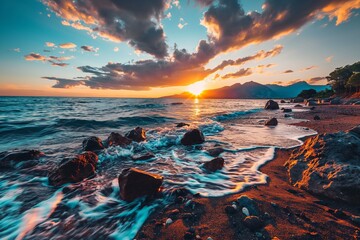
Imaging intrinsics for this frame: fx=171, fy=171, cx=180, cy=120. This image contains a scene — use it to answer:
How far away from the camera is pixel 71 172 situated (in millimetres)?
4824

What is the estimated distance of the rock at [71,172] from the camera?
473 centimetres

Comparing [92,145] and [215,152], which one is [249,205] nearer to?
[215,152]

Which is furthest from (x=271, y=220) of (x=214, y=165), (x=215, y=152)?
(x=215, y=152)

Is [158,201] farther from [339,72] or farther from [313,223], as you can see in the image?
[339,72]

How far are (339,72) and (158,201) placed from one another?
7503 cm

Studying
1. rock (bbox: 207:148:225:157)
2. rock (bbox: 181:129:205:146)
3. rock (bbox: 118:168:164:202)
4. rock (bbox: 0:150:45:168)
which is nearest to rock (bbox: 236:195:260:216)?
rock (bbox: 118:168:164:202)

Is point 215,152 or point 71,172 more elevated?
point 71,172

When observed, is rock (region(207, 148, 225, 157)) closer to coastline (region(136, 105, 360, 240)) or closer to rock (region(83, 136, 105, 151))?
coastline (region(136, 105, 360, 240))

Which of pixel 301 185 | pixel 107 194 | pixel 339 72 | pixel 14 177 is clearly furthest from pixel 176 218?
pixel 339 72

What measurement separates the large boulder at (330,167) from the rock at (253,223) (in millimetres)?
1801

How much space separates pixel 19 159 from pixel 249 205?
25.9 ft

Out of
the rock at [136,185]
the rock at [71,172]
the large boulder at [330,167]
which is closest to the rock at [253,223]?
the large boulder at [330,167]

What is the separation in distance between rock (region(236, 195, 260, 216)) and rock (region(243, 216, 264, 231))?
25 cm

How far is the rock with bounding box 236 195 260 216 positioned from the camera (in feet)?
9.45
